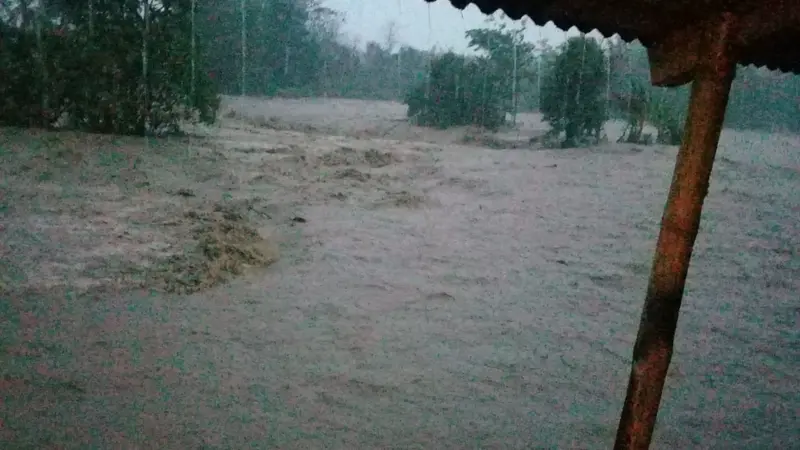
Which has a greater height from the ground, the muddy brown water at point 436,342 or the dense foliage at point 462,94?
the dense foliage at point 462,94

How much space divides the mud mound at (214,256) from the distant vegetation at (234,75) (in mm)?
5065

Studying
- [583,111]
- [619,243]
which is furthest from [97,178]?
[583,111]

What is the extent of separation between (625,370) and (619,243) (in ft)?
10.7

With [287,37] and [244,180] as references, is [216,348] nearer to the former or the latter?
[244,180]

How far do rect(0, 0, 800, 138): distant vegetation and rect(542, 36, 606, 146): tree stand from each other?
1.1 inches

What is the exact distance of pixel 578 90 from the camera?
45.2 ft

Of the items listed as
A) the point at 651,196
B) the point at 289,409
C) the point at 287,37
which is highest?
the point at 287,37

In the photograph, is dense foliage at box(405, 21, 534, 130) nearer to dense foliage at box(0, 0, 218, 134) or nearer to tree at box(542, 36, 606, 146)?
tree at box(542, 36, 606, 146)

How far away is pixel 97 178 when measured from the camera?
323 inches

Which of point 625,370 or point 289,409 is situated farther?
point 625,370

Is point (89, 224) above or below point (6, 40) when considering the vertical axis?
below

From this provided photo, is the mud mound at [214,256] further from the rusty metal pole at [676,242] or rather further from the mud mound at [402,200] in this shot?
the rusty metal pole at [676,242]

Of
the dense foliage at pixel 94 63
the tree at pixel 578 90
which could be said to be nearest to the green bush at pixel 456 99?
the tree at pixel 578 90

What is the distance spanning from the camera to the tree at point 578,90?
13.8 m
